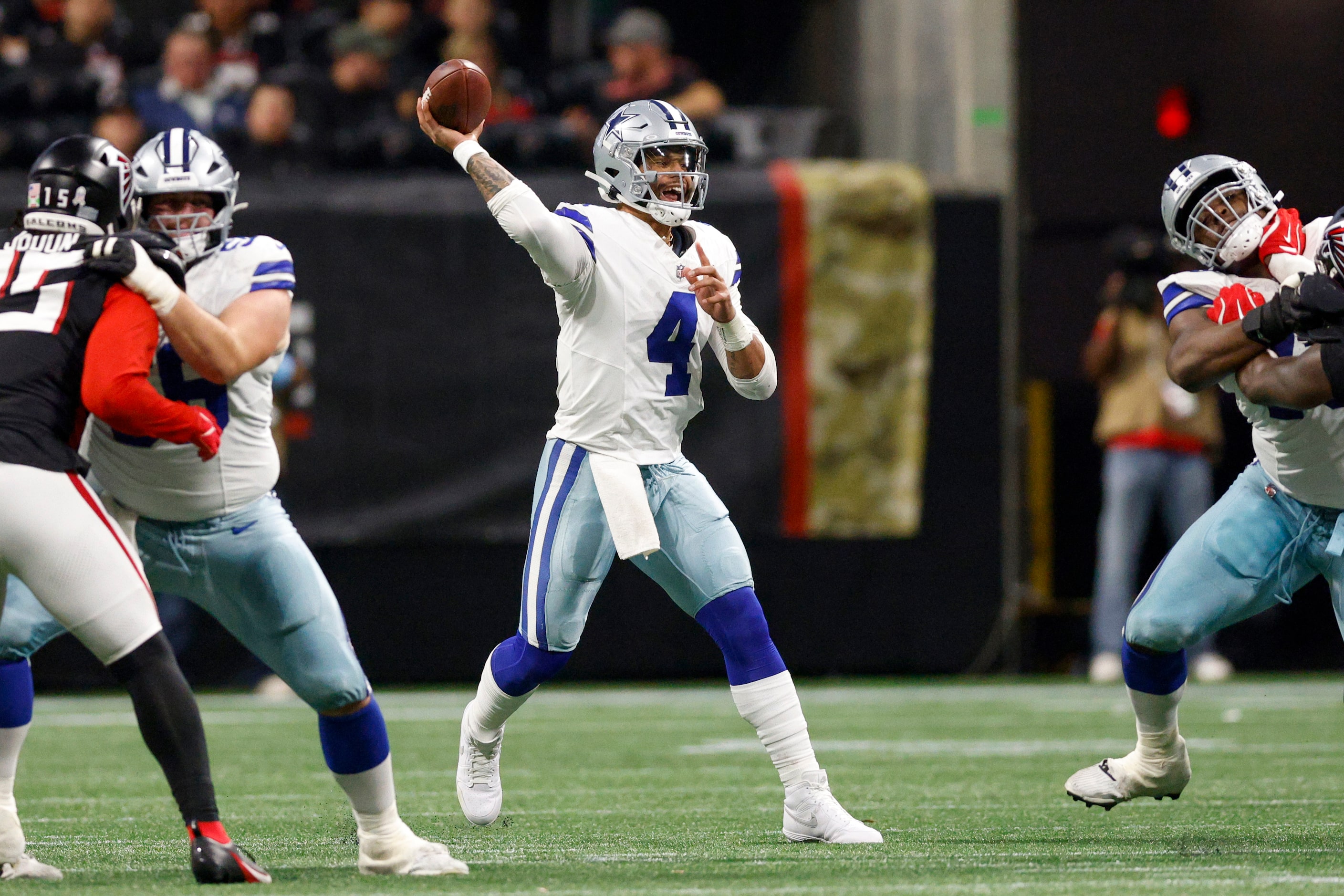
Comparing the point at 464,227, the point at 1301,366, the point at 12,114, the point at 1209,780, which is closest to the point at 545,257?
the point at 1301,366

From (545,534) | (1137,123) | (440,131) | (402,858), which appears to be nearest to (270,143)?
(1137,123)

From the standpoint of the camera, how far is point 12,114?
32.9 feet

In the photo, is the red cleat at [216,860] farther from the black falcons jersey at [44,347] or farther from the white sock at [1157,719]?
the white sock at [1157,719]

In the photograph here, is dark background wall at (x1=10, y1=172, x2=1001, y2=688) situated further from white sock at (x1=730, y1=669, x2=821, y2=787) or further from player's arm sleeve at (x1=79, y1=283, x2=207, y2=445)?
player's arm sleeve at (x1=79, y1=283, x2=207, y2=445)

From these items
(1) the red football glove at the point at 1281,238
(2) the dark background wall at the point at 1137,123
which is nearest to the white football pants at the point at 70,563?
(1) the red football glove at the point at 1281,238

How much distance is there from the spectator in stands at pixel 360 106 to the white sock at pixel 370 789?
6248 mm

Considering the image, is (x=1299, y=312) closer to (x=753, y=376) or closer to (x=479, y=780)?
(x=753, y=376)

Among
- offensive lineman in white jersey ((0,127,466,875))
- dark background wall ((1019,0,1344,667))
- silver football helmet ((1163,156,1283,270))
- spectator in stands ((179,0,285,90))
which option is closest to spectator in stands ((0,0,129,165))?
spectator in stands ((179,0,285,90))

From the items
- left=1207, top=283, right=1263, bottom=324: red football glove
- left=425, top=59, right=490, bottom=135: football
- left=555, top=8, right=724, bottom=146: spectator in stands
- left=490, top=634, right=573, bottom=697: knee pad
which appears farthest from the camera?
left=555, top=8, right=724, bottom=146: spectator in stands

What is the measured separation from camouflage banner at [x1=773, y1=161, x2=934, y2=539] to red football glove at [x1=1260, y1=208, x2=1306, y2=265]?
497cm

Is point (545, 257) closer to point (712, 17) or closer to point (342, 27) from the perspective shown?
point (342, 27)

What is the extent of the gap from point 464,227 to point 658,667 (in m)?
2.45

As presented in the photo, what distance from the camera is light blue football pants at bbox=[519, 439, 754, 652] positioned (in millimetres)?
4535

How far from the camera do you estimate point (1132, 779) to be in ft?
15.6
